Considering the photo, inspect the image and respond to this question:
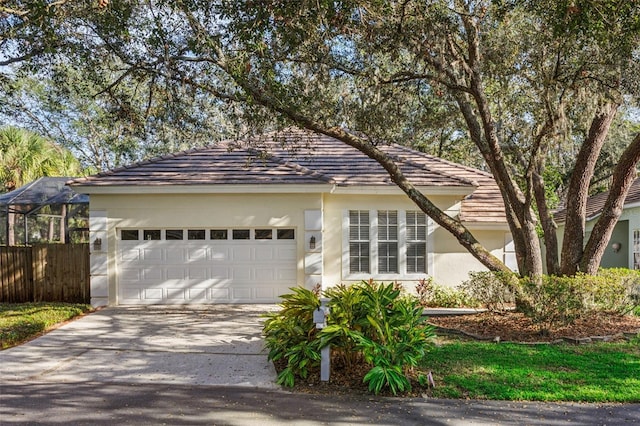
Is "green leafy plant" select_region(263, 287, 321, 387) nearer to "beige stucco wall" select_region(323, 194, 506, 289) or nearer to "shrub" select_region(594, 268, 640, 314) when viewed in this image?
"shrub" select_region(594, 268, 640, 314)

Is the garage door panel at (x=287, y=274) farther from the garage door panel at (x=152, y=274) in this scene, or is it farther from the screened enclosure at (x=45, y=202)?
the screened enclosure at (x=45, y=202)

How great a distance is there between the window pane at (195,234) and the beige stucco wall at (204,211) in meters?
0.19

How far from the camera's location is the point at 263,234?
39.3 feet

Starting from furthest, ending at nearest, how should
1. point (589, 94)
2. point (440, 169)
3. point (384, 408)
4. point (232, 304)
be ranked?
point (440, 169) → point (232, 304) → point (589, 94) → point (384, 408)

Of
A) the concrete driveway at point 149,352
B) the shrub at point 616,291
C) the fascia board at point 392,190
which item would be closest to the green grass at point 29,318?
the concrete driveway at point 149,352

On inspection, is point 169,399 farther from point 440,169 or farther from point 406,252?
point 440,169

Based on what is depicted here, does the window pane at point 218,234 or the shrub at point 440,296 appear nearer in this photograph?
the shrub at point 440,296

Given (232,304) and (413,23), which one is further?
(232,304)

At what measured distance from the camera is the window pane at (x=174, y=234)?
11906 mm

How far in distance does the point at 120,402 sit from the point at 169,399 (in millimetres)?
525

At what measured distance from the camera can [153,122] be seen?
35.1 ft

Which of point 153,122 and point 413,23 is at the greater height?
point 413,23

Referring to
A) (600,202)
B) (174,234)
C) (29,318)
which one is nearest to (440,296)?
(174,234)

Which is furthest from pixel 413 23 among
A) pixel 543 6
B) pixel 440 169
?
pixel 440 169
